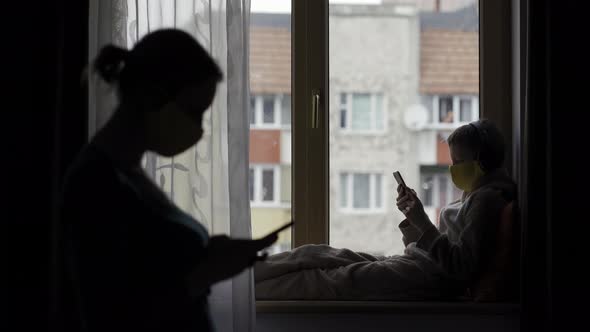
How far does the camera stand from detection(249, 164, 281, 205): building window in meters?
2.24

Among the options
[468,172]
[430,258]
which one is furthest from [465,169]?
[430,258]

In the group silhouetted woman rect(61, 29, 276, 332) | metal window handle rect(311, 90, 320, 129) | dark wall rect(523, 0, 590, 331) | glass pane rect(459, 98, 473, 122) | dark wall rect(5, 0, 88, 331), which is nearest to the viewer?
silhouetted woman rect(61, 29, 276, 332)

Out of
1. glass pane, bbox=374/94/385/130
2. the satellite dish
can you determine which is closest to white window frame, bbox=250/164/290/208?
glass pane, bbox=374/94/385/130

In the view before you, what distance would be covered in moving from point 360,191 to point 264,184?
345 millimetres

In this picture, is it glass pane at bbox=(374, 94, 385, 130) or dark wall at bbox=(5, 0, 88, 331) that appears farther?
glass pane at bbox=(374, 94, 385, 130)

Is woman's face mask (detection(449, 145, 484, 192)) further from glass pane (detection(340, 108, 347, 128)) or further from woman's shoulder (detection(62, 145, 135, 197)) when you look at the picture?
woman's shoulder (detection(62, 145, 135, 197))

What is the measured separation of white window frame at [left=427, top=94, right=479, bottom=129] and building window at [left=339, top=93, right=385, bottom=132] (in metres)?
0.19

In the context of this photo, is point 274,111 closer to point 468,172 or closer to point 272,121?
point 272,121

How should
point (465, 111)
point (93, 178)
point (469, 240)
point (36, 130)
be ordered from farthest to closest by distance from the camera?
1. point (465, 111)
2. point (469, 240)
3. point (36, 130)
4. point (93, 178)

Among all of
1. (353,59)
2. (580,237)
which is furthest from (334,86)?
(580,237)

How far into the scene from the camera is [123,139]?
875 millimetres

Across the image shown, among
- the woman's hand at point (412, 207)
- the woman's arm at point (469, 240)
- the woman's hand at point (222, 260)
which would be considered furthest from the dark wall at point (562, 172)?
the woman's hand at point (222, 260)

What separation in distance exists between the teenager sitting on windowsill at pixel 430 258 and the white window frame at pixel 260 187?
0.97 ft

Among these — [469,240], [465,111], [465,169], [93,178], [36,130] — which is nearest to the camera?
[93,178]
